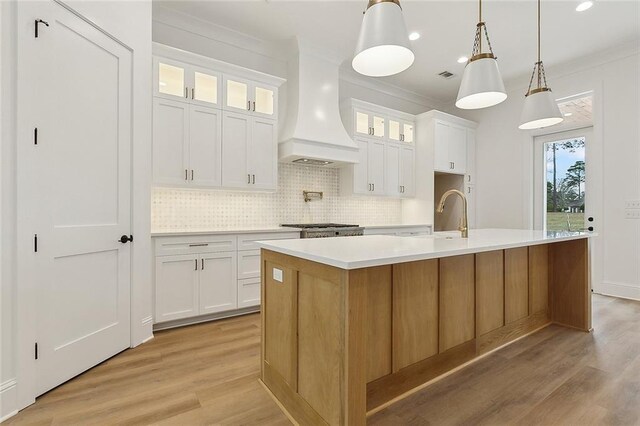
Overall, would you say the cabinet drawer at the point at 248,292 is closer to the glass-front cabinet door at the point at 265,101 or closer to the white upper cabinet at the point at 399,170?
the glass-front cabinet door at the point at 265,101

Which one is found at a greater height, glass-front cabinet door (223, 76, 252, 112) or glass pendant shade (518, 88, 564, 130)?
glass-front cabinet door (223, 76, 252, 112)

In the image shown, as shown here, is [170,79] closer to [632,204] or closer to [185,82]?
[185,82]

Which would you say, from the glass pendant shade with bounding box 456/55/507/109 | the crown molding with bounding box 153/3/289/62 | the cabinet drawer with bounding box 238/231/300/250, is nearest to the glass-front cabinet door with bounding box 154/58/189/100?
the crown molding with bounding box 153/3/289/62

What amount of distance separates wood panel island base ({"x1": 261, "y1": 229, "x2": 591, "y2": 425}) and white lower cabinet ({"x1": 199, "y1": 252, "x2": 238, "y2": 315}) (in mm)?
1401

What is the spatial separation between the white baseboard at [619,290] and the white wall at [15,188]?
547 cm

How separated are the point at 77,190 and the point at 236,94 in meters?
2.12

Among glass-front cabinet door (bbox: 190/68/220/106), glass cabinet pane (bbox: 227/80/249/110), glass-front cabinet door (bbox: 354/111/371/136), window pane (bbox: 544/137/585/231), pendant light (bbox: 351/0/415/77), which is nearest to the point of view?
pendant light (bbox: 351/0/415/77)

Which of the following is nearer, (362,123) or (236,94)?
(236,94)

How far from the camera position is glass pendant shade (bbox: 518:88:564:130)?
8.46 ft

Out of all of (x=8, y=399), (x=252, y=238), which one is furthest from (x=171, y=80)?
(x=8, y=399)

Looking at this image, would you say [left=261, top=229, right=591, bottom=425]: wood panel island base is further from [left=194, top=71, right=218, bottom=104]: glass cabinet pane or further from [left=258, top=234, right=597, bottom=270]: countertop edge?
[left=194, top=71, right=218, bottom=104]: glass cabinet pane

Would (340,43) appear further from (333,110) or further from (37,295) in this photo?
(37,295)

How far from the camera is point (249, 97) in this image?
374 centimetres

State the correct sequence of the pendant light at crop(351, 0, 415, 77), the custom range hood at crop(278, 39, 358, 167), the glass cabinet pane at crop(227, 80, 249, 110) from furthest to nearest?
the custom range hood at crop(278, 39, 358, 167), the glass cabinet pane at crop(227, 80, 249, 110), the pendant light at crop(351, 0, 415, 77)
